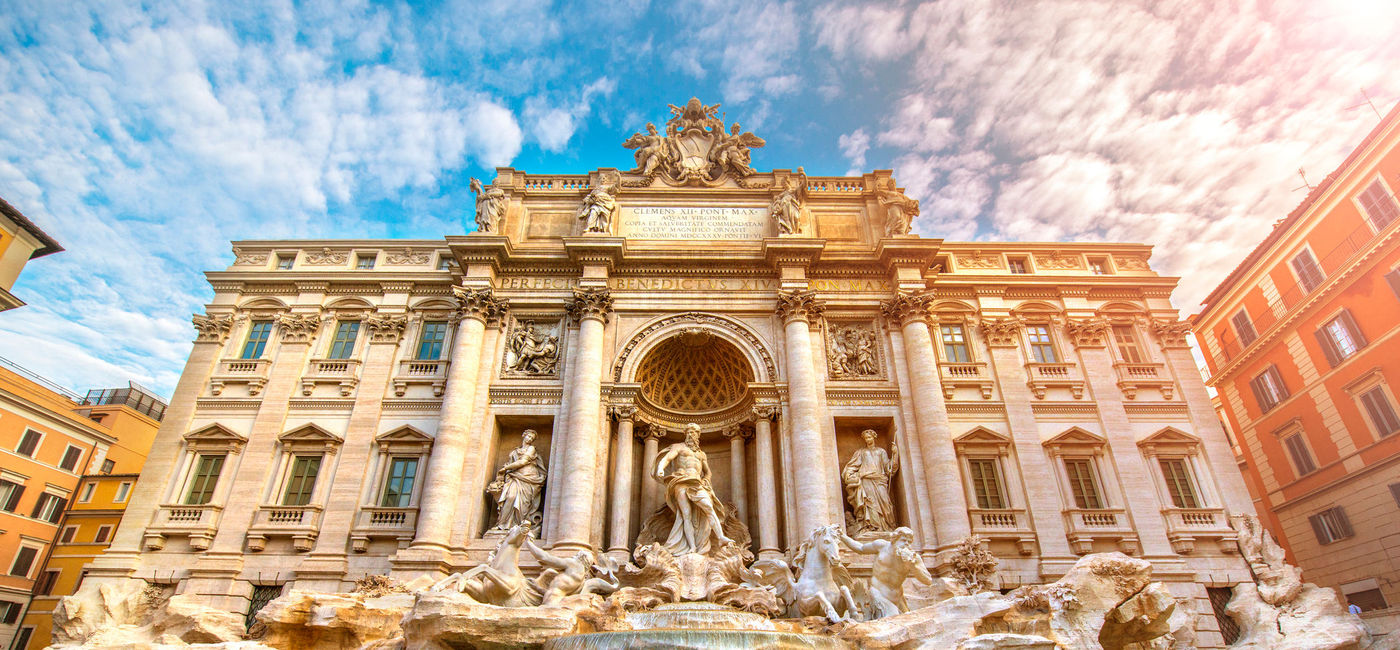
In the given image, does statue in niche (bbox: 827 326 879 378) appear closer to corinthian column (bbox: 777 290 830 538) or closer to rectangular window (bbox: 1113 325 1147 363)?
corinthian column (bbox: 777 290 830 538)

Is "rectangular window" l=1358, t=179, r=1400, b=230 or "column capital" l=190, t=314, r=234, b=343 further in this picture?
"column capital" l=190, t=314, r=234, b=343

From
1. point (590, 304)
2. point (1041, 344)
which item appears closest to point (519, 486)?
point (590, 304)

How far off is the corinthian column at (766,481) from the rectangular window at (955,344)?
659 centimetres

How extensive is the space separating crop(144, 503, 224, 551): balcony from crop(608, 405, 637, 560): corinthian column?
36.4 ft

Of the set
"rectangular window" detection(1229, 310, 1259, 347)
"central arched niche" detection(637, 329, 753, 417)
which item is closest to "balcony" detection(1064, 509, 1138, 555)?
"central arched niche" detection(637, 329, 753, 417)

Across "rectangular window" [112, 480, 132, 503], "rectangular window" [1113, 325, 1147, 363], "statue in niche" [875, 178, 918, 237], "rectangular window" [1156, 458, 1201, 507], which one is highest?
"statue in niche" [875, 178, 918, 237]

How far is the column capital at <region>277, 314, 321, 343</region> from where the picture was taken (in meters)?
22.2

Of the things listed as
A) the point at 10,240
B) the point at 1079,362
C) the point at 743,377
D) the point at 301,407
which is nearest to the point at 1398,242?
the point at 1079,362

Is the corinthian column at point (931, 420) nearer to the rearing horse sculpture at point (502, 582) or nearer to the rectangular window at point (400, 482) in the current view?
the rearing horse sculpture at point (502, 582)

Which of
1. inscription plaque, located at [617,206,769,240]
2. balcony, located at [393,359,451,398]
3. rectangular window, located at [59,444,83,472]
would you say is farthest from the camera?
rectangular window, located at [59,444,83,472]

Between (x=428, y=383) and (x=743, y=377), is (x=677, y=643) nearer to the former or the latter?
(x=743, y=377)

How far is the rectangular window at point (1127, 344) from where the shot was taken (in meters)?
22.7

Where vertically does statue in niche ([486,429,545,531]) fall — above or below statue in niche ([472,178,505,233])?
below

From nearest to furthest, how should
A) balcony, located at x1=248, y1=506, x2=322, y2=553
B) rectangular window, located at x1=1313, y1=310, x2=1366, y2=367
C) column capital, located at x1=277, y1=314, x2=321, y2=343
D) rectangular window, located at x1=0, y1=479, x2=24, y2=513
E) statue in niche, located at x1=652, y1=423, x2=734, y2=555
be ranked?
statue in niche, located at x1=652, y1=423, x2=734, y2=555 < balcony, located at x1=248, y1=506, x2=322, y2=553 < rectangular window, located at x1=1313, y1=310, x2=1366, y2=367 < column capital, located at x1=277, y1=314, x2=321, y2=343 < rectangular window, located at x1=0, y1=479, x2=24, y2=513
